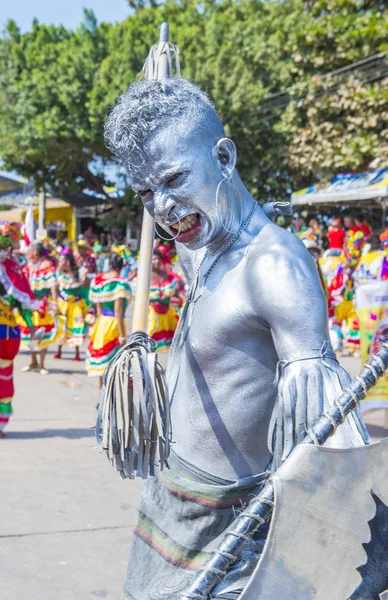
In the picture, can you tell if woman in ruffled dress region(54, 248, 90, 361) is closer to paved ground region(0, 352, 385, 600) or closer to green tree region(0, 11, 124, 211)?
paved ground region(0, 352, 385, 600)

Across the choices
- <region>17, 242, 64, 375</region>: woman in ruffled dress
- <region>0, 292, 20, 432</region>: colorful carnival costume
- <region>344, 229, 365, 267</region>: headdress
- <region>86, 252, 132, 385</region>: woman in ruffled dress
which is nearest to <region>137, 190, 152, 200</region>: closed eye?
<region>0, 292, 20, 432</region>: colorful carnival costume

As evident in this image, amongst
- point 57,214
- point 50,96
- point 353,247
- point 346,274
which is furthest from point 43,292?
point 57,214

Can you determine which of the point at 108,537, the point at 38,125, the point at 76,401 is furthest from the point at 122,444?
the point at 38,125

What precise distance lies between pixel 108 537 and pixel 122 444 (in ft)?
9.62

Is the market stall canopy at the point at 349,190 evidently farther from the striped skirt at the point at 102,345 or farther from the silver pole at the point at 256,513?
the silver pole at the point at 256,513

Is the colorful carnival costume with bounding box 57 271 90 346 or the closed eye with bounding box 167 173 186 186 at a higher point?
the closed eye with bounding box 167 173 186 186

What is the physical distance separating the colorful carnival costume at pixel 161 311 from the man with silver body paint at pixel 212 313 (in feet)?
24.5

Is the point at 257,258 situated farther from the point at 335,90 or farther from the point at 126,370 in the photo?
the point at 335,90

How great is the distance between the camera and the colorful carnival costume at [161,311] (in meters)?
9.41

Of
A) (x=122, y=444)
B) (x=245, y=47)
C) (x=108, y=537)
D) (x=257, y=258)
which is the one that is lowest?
(x=108, y=537)

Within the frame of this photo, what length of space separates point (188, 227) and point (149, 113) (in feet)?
0.87

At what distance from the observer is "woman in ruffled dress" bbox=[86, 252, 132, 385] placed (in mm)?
8531

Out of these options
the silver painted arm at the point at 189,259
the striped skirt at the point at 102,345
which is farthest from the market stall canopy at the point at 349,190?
the silver painted arm at the point at 189,259

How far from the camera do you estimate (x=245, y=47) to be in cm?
1998
